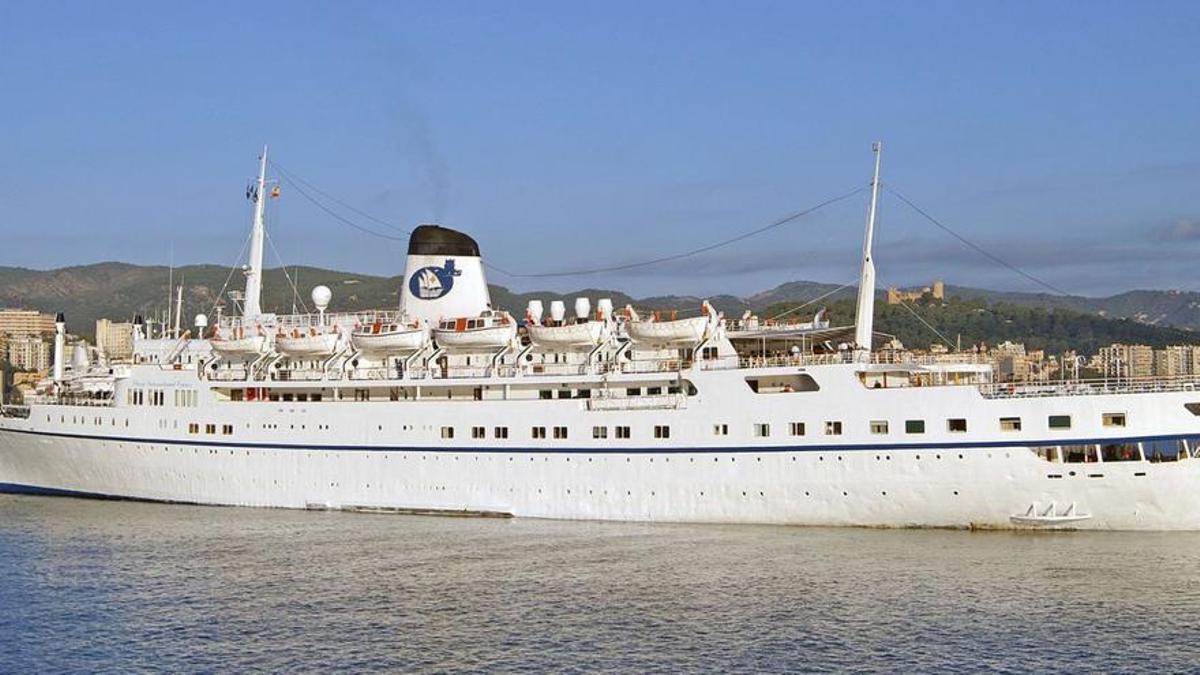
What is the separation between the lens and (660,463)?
103ft

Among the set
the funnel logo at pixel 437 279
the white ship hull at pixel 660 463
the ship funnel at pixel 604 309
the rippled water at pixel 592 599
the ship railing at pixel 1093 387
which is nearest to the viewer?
the rippled water at pixel 592 599

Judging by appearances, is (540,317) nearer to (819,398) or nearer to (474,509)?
(474,509)

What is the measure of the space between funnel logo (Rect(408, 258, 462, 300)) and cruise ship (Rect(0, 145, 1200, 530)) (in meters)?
0.07

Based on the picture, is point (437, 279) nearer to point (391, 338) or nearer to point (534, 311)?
point (391, 338)

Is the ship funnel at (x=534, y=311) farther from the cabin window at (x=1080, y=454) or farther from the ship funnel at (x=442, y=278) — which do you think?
the cabin window at (x=1080, y=454)

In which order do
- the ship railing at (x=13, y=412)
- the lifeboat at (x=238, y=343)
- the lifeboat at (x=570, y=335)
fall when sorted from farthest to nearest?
the ship railing at (x=13, y=412) → the lifeboat at (x=238, y=343) → the lifeboat at (x=570, y=335)

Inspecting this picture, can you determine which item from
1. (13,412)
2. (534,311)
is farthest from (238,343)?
(13,412)

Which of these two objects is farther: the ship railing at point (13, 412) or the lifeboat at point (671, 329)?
the ship railing at point (13, 412)

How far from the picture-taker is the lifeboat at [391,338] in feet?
118

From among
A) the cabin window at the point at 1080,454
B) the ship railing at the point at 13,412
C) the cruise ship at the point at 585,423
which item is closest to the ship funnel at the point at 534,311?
the cruise ship at the point at 585,423

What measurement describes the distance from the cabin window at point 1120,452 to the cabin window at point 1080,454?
0.18 m

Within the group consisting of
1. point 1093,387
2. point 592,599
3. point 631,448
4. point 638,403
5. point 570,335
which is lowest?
point 592,599

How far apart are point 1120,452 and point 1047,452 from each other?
1.53m

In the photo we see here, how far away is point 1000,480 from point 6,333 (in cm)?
15355
